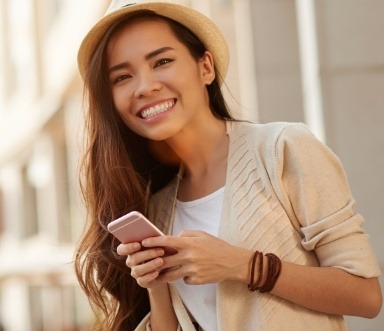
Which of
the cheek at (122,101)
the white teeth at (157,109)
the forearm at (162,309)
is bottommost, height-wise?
the forearm at (162,309)

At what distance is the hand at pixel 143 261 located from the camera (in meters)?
2.80

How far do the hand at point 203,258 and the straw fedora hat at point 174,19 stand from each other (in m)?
0.88

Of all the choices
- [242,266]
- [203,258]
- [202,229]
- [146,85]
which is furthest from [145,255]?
[146,85]

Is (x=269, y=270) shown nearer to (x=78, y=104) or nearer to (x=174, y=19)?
(x=174, y=19)

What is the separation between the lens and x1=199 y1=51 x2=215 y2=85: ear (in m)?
3.34

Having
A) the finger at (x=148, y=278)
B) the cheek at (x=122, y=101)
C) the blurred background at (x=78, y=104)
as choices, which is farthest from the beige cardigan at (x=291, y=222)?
the blurred background at (x=78, y=104)

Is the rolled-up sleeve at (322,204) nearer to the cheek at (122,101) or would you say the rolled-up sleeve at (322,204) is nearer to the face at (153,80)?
the face at (153,80)

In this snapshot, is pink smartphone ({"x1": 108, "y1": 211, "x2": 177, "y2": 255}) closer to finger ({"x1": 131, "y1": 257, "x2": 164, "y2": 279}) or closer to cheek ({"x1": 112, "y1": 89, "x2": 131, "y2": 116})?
finger ({"x1": 131, "y1": 257, "x2": 164, "y2": 279})

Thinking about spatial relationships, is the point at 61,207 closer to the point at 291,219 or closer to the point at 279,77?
the point at 279,77

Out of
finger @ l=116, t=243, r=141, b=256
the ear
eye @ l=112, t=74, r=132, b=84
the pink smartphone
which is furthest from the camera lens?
the ear

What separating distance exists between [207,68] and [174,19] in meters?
0.22

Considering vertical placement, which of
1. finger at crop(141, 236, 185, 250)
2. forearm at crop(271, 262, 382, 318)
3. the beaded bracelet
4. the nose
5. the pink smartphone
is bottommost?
forearm at crop(271, 262, 382, 318)

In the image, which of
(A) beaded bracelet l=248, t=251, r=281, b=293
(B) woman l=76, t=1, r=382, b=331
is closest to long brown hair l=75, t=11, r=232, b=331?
(B) woman l=76, t=1, r=382, b=331

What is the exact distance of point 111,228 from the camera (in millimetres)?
2756
